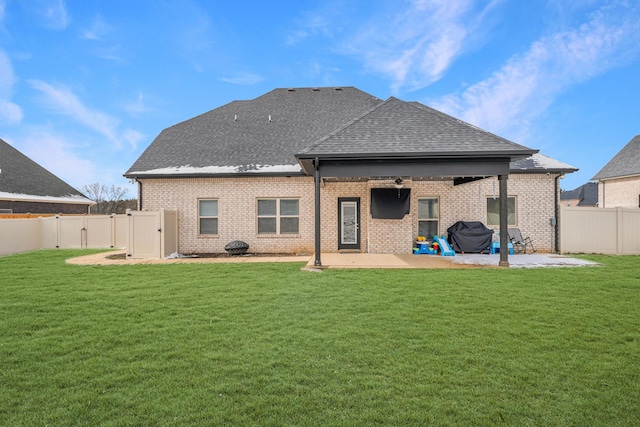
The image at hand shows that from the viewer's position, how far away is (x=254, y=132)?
624 inches

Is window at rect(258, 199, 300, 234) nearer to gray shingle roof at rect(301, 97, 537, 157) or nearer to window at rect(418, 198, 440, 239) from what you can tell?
gray shingle roof at rect(301, 97, 537, 157)

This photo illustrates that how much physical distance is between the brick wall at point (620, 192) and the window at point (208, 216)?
25.7m

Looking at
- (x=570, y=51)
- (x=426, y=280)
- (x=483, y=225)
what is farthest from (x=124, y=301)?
(x=570, y=51)

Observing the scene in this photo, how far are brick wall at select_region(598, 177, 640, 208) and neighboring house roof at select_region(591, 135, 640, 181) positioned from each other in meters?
0.52

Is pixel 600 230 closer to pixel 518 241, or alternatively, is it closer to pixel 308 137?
pixel 518 241

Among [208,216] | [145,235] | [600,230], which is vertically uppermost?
[208,216]

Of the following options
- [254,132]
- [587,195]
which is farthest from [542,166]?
[587,195]

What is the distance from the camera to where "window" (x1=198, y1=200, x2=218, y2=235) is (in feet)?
44.8

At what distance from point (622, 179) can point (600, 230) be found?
16966mm

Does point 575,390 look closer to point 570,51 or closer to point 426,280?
point 426,280

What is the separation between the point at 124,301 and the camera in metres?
6.21

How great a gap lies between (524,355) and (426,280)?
418 centimetres

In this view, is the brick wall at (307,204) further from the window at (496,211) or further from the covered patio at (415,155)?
the covered patio at (415,155)

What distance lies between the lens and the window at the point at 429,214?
13.4m
